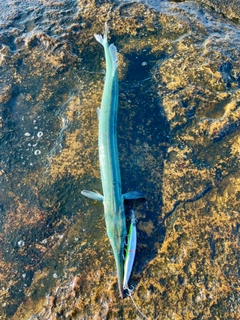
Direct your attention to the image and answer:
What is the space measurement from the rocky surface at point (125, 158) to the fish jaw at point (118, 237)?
0.15 meters

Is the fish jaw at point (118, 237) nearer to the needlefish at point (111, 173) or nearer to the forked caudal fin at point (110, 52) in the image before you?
the needlefish at point (111, 173)

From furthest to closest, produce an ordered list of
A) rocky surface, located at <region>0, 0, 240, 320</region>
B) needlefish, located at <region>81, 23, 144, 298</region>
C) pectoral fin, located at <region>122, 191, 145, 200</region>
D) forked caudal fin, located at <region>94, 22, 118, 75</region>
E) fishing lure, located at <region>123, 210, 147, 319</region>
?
forked caudal fin, located at <region>94, 22, 118, 75</region> < pectoral fin, located at <region>122, 191, 145, 200</region> < needlefish, located at <region>81, 23, 144, 298</region> < rocky surface, located at <region>0, 0, 240, 320</region> < fishing lure, located at <region>123, 210, 147, 319</region>

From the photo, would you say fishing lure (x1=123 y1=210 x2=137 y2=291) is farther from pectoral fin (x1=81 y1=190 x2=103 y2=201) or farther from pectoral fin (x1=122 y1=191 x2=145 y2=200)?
pectoral fin (x1=81 y1=190 x2=103 y2=201)

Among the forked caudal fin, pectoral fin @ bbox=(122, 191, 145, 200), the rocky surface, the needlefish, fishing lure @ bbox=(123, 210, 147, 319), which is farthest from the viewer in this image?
the forked caudal fin

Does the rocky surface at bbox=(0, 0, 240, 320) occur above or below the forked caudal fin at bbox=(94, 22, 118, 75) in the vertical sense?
below

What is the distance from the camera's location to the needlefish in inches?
127

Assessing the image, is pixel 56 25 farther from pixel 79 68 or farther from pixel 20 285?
pixel 20 285

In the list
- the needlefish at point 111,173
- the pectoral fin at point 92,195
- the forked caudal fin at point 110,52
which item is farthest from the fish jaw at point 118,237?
the forked caudal fin at point 110,52

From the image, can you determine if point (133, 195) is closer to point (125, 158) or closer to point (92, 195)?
point (92, 195)

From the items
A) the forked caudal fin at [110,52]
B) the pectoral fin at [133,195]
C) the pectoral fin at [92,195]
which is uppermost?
the forked caudal fin at [110,52]

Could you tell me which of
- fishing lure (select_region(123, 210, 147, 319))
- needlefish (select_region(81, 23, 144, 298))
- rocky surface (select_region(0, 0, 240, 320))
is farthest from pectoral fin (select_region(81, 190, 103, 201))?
fishing lure (select_region(123, 210, 147, 319))

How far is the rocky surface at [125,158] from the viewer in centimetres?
309

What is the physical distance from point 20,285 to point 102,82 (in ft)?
9.97

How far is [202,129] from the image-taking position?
13.5 feet
